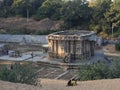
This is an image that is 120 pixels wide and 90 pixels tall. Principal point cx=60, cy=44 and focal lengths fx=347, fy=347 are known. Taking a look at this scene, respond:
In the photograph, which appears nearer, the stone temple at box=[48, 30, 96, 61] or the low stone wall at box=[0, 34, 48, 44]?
the stone temple at box=[48, 30, 96, 61]

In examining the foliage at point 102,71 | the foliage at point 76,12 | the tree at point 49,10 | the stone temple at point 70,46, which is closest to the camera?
the foliage at point 102,71

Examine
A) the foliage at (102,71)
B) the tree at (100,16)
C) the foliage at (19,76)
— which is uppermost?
the tree at (100,16)

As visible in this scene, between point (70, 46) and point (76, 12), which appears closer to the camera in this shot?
point (70, 46)

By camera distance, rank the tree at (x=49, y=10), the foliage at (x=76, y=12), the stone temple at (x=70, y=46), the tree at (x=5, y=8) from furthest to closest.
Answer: the tree at (x=5, y=8)
the tree at (x=49, y=10)
the foliage at (x=76, y=12)
the stone temple at (x=70, y=46)

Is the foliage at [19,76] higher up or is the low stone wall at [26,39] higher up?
the foliage at [19,76]

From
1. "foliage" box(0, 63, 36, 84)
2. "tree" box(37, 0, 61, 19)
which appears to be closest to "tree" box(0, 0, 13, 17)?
"tree" box(37, 0, 61, 19)

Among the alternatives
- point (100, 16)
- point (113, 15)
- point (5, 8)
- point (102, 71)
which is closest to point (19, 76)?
point (102, 71)

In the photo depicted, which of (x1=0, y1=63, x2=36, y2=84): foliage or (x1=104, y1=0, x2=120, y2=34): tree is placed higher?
(x1=104, y1=0, x2=120, y2=34): tree

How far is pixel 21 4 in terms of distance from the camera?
75188 millimetres

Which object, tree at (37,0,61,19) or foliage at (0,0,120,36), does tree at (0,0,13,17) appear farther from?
tree at (37,0,61,19)

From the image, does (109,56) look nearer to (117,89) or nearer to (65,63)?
(65,63)

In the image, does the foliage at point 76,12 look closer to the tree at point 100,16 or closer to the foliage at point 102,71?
the tree at point 100,16

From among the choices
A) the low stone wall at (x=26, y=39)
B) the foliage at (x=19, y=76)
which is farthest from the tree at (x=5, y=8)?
the foliage at (x=19, y=76)

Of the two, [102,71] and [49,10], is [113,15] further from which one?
[102,71]
